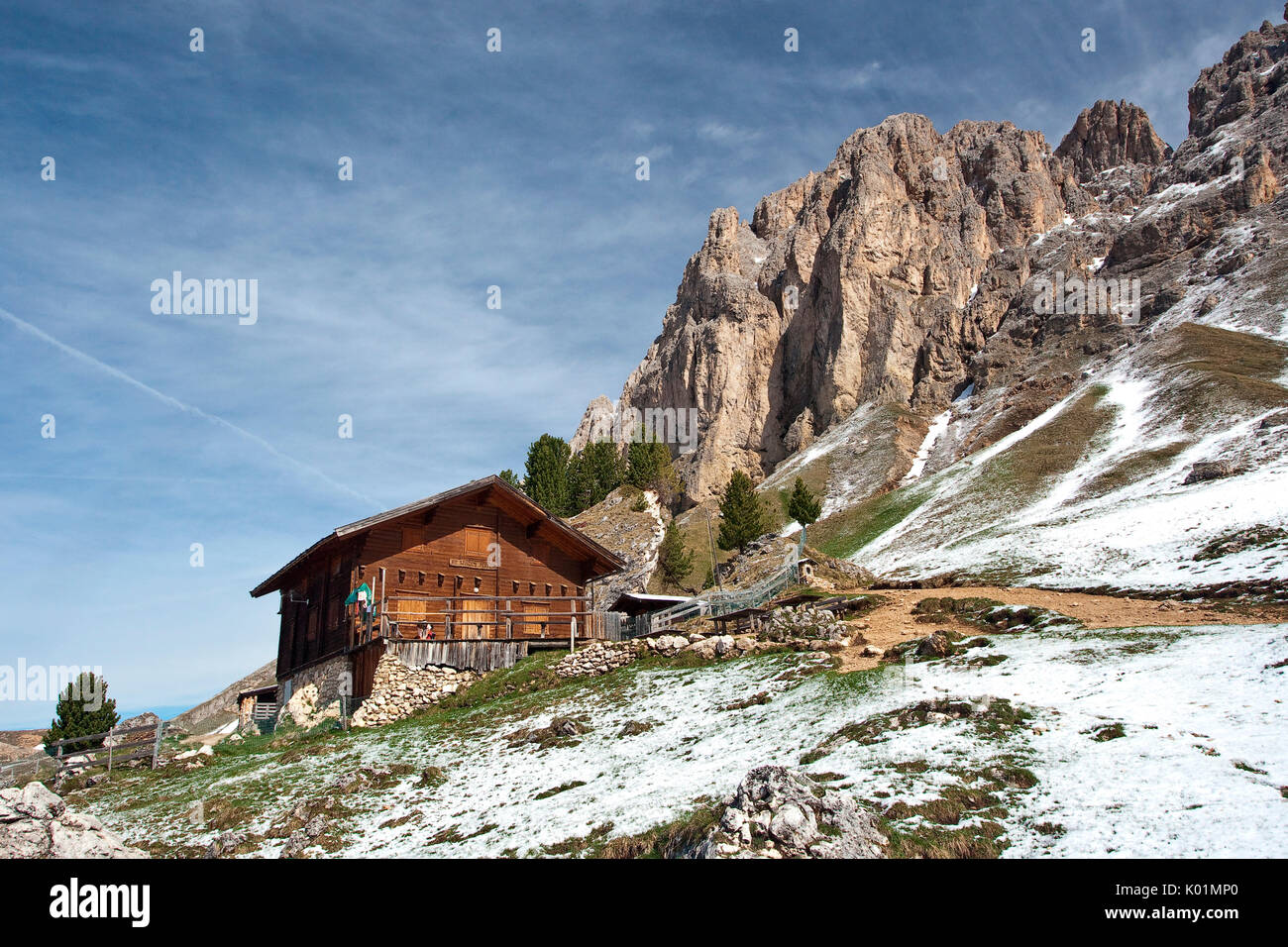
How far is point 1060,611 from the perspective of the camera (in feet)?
79.3

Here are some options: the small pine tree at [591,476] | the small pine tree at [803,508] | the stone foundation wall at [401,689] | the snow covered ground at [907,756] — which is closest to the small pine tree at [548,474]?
the small pine tree at [591,476]

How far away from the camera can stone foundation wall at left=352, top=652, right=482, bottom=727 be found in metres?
26.4

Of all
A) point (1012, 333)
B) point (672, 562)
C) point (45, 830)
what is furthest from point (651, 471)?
point (1012, 333)

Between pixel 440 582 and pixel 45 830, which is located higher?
pixel 440 582

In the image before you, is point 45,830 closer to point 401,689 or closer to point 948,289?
point 401,689

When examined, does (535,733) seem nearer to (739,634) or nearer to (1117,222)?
(739,634)

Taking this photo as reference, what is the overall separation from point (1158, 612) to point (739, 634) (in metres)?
12.1

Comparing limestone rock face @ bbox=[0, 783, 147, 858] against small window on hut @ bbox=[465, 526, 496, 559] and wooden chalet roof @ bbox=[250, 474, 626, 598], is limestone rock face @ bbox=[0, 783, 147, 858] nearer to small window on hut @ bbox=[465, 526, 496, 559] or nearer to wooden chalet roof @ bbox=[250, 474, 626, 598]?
wooden chalet roof @ bbox=[250, 474, 626, 598]

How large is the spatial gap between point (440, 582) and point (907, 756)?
82.0 feet

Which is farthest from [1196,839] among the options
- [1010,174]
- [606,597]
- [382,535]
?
[1010,174]

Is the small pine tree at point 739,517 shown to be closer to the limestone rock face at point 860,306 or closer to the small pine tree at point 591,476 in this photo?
the small pine tree at point 591,476

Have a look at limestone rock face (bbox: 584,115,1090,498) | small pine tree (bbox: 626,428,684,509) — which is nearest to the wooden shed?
small pine tree (bbox: 626,428,684,509)

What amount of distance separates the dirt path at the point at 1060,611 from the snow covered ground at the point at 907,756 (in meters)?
2.85

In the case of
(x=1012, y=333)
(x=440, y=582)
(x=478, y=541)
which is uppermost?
(x=1012, y=333)
